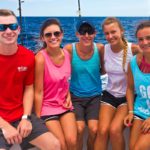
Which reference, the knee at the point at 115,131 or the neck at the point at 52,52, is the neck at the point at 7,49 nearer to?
the neck at the point at 52,52

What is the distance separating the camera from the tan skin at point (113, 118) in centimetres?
271

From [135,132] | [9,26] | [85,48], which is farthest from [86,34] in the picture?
[135,132]

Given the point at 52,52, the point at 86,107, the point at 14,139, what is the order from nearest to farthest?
the point at 14,139
the point at 52,52
the point at 86,107

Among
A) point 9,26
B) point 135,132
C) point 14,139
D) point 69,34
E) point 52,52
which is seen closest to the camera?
point 14,139

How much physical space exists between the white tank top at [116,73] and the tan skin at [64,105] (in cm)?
45

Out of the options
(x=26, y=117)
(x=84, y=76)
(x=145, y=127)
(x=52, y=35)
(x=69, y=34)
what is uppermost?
(x=69, y=34)

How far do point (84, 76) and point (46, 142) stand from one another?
2.91 ft

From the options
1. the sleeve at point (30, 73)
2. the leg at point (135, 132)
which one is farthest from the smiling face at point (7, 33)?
the leg at point (135, 132)

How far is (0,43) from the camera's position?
254 centimetres

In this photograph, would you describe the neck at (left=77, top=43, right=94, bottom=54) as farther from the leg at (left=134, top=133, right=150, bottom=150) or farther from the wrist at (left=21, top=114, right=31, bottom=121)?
the leg at (left=134, top=133, right=150, bottom=150)

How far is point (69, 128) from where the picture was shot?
Result: 269 cm

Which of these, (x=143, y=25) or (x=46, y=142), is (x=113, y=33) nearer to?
(x=143, y=25)

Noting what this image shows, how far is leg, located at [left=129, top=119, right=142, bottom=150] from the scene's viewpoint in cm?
256

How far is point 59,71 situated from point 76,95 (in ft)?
1.18
